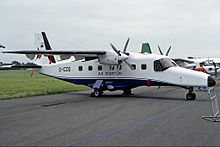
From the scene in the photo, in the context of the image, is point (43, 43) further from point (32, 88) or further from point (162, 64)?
point (162, 64)

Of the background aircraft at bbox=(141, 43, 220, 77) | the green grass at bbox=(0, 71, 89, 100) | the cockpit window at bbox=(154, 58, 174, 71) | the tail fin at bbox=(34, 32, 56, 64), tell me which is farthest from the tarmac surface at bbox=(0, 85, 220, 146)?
the background aircraft at bbox=(141, 43, 220, 77)

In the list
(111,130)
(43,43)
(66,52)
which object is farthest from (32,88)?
(111,130)

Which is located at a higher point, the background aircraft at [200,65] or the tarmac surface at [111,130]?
the background aircraft at [200,65]

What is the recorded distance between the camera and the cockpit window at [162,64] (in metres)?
15.4

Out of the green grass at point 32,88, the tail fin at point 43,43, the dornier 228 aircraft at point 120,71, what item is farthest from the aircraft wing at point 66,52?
the tail fin at point 43,43

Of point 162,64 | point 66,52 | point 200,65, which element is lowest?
point 200,65

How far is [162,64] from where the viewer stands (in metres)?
15.6

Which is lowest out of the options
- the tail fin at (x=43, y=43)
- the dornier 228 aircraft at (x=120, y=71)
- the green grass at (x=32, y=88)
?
the green grass at (x=32, y=88)

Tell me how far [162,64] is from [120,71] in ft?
11.0

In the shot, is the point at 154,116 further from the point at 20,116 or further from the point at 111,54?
the point at 111,54

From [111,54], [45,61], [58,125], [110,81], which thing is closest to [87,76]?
[110,81]

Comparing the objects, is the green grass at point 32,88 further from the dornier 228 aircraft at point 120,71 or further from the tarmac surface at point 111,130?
the tarmac surface at point 111,130

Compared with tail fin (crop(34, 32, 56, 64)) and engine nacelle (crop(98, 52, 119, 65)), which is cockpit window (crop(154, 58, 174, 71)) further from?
tail fin (crop(34, 32, 56, 64))

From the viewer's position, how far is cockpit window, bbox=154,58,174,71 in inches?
608
